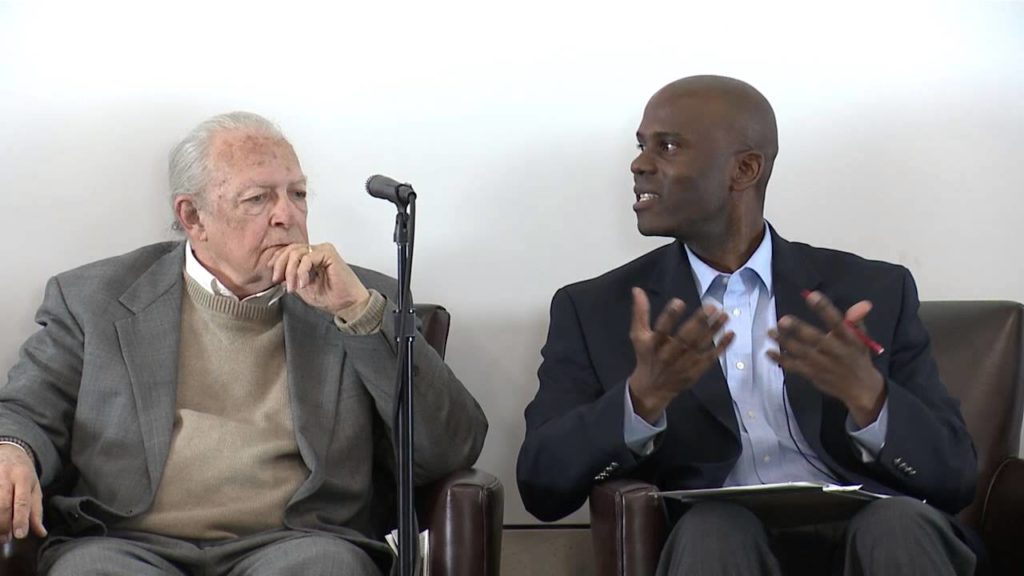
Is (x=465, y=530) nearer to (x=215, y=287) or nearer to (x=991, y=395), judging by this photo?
(x=215, y=287)

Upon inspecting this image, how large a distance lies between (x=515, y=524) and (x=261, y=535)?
0.84 metres

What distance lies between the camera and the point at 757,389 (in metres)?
2.84

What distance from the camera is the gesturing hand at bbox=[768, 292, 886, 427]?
2369mm

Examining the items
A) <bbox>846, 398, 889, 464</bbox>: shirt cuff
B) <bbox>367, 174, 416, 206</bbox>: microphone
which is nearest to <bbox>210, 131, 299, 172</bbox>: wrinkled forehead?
<bbox>367, 174, 416, 206</bbox>: microphone

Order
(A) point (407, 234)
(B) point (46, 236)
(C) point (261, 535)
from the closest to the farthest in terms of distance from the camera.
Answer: (A) point (407, 234), (C) point (261, 535), (B) point (46, 236)

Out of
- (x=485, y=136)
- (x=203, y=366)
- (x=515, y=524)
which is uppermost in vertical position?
(x=485, y=136)

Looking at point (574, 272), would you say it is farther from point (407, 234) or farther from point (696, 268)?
point (407, 234)

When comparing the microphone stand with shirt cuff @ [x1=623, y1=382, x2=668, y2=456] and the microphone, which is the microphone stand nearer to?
the microphone

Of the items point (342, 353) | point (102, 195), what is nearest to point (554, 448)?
point (342, 353)

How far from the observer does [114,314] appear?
9.37 ft

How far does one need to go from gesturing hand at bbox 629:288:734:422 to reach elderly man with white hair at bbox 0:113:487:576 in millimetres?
471

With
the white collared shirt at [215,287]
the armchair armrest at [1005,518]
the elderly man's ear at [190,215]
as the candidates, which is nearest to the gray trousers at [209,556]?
the white collared shirt at [215,287]

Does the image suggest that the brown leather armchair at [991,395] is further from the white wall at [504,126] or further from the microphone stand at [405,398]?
the microphone stand at [405,398]

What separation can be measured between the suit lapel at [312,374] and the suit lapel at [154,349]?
8.7 inches
